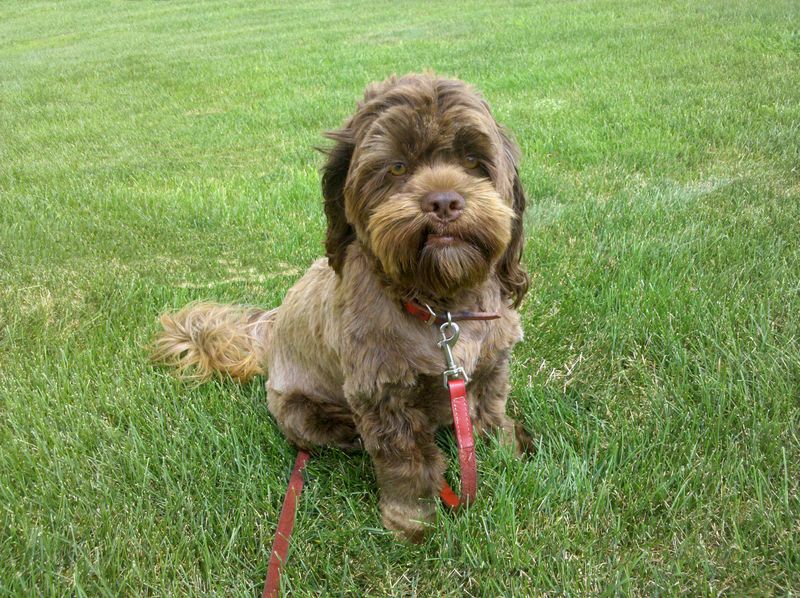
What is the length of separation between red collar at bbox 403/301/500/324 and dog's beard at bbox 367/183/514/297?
14cm

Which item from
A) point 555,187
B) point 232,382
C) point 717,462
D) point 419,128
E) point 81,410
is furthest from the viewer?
point 555,187

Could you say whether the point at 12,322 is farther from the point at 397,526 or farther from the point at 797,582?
the point at 797,582

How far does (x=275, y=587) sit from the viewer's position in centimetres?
226

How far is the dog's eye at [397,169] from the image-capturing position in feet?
7.47

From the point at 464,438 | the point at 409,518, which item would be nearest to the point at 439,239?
the point at 464,438

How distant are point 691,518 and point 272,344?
1901 mm

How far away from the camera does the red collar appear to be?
7.89 feet

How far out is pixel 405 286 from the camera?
7.80 feet

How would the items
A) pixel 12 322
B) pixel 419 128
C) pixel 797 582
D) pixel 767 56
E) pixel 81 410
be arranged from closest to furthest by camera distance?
pixel 797 582 < pixel 419 128 < pixel 81 410 < pixel 12 322 < pixel 767 56

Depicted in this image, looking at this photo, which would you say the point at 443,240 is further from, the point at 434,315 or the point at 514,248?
the point at 514,248

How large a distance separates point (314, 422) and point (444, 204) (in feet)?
3.99

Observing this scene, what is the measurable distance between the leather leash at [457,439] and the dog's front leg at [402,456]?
0.11 metres

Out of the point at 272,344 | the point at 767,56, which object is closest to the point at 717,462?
the point at 272,344

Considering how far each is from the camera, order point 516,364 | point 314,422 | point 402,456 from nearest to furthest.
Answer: point 402,456
point 314,422
point 516,364
